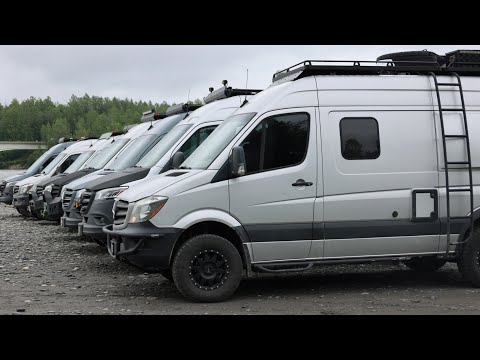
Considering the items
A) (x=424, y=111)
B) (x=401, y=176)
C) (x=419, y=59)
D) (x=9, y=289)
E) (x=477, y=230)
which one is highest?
(x=419, y=59)

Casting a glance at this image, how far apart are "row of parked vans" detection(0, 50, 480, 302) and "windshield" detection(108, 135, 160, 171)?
128 inches

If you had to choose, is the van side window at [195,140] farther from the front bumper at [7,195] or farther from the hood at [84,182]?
the front bumper at [7,195]

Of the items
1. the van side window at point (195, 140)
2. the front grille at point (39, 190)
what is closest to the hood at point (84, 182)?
the van side window at point (195, 140)

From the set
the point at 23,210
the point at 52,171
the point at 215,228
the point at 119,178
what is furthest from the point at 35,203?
the point at 215,228

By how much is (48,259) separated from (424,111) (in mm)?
6883

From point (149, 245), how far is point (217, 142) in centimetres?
163

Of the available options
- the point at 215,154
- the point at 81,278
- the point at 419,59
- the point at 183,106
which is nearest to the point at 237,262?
the point at 215,154

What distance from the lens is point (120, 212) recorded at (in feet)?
27.7

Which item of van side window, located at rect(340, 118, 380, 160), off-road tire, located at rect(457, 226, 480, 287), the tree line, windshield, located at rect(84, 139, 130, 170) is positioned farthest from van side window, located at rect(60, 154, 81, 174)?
the tree line

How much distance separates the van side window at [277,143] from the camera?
324 inches

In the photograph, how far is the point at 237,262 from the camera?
316 inches

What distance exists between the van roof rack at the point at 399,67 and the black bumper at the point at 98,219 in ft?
10.5

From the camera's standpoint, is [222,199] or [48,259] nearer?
[222,199]

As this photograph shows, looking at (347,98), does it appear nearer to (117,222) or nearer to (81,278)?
(117,222)
